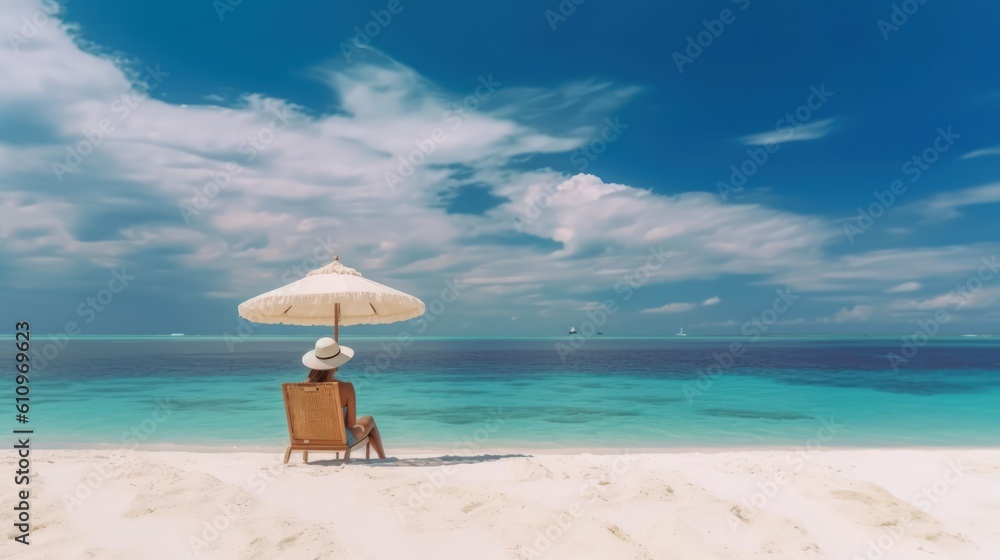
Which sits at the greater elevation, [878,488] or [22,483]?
[22,483]

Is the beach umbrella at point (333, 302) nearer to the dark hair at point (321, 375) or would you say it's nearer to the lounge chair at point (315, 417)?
the dark hair at point (321, 375)

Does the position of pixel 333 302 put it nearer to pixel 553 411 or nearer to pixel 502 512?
pixel 502 512

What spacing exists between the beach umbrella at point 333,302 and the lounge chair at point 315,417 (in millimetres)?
979

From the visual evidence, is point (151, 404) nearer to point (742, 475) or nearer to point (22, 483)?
point (22, 483)

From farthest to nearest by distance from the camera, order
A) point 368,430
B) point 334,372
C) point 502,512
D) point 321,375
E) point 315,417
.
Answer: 1. point 368,430
2. point 321,375
3. point 334,372
4. point 315,417
5. point 502,512

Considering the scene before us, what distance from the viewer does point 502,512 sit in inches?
165

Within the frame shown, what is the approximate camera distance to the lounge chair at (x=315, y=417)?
5.98 m

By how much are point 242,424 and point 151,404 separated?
4.56m

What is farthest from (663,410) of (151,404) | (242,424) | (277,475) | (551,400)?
(151,404)

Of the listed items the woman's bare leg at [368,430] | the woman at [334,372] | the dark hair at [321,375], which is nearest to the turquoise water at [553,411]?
the woman's bare leg at [368,430]

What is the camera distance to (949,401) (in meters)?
15.8

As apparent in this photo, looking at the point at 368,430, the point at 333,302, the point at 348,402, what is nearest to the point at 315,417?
the point at 348,402

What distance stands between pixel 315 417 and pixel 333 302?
1.28 meters

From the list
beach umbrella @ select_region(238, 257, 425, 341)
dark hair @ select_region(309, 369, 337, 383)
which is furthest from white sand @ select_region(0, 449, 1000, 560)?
beach umbrella @ select_region(238, 257, 425, 341)
